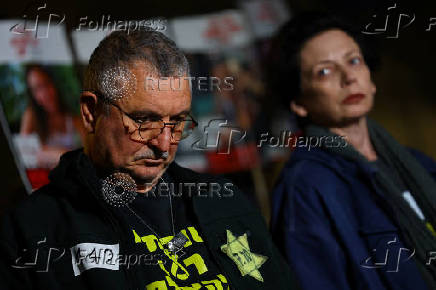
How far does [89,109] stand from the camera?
63.3 inches

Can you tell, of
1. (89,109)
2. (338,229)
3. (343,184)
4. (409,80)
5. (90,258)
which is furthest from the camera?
(409,80)

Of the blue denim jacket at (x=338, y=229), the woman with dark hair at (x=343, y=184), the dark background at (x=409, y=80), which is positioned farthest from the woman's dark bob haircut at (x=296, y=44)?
the dark background at (x=409, y=80)

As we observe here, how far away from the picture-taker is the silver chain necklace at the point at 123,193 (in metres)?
1.60

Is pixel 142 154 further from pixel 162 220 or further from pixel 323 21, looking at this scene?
pixel 323 21

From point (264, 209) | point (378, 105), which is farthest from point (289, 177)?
point (378, 105)

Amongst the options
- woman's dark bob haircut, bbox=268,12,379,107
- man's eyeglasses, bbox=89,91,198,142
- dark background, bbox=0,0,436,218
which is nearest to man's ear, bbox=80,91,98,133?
man's eyeglasses, bbox=89,91,198,142

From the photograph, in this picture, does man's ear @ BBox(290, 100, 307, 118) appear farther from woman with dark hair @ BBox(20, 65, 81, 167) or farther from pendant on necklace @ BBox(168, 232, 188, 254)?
woman with dark hair @ BBox(20, 65, 81, 167)

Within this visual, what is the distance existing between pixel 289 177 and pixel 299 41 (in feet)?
1.77

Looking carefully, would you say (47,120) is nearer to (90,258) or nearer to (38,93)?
(38,93)

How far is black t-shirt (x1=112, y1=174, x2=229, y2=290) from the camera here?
1.55m

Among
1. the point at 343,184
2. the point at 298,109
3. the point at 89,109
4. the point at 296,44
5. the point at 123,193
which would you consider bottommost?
the point at 343,184

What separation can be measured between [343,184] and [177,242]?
0.73 m

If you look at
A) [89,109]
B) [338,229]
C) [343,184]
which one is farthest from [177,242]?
[343,184]

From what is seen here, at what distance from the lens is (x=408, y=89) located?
455 centimetres
